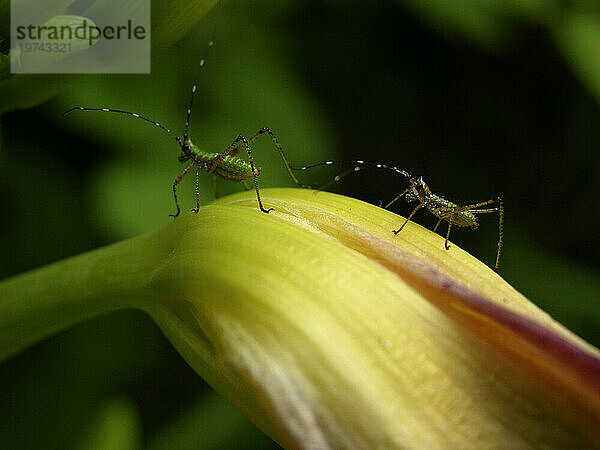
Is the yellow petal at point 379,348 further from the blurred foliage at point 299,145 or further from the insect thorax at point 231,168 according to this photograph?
the blurred foliage at point 299,145

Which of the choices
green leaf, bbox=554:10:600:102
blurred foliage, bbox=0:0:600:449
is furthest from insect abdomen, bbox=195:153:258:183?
green leaf, bbox=554:10:600:102

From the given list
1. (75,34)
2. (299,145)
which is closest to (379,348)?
(75,34)

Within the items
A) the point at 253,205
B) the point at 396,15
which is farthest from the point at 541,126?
the point at 253,205

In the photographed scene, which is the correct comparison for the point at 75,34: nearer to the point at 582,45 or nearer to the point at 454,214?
the point at 454,214

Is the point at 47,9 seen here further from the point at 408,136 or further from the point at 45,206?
the point at 408,136

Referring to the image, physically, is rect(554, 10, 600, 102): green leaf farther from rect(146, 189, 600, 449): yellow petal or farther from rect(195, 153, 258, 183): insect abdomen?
rect(146, 189, 600, 449): yellow petal
